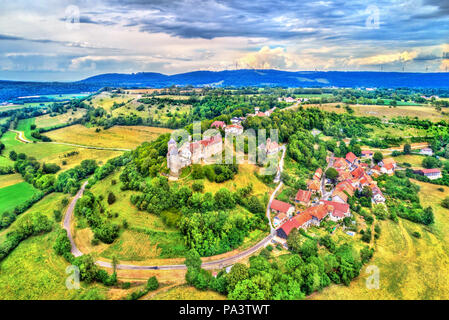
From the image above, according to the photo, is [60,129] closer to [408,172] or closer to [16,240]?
[16,240]

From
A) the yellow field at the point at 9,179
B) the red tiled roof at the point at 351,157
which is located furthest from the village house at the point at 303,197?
the yellow field at the point at 9,179

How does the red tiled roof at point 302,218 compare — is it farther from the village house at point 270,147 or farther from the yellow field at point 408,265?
the village house at point 270,147

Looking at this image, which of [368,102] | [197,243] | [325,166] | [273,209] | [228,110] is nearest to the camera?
[197,243]

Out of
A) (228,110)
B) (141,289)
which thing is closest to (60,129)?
(228,110)

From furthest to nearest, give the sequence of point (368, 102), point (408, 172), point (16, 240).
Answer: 1. point (368, 102)
2. point (408, 172)
3. point (16, 240)

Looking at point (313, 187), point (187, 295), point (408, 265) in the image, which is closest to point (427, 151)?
point (313, 187)

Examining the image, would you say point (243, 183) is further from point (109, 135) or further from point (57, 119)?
point (57, 119)
